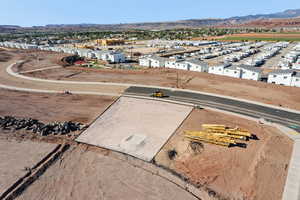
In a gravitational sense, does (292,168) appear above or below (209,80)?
below

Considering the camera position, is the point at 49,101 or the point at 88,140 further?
the point at 49,101

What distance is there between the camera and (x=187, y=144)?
82.0ft

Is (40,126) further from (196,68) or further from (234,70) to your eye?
(234,70)

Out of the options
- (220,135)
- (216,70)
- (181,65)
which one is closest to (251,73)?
(216,70)

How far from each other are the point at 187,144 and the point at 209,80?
30.2 meters

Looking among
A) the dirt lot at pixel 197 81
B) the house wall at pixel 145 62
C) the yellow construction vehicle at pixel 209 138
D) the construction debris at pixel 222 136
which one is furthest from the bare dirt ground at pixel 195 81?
the yellow construction vehicle at pixel 209 138

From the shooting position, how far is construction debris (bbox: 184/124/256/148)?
24.9m

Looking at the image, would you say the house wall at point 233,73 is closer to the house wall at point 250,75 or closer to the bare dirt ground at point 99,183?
the house wall at point 250,75

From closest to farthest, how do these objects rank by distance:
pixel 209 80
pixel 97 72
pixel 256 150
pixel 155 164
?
1. pixel 155 164
2. pixel 256 150
3. pixel 209 80
4. pixel 97 72

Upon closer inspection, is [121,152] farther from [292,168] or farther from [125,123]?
[292,168]

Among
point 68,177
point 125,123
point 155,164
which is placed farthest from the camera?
point 125,123

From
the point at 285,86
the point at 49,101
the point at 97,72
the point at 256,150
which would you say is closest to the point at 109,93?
the point at 49,101

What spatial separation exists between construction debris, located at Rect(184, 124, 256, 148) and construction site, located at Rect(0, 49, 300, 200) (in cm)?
12

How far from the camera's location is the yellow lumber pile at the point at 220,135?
984 inches
